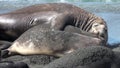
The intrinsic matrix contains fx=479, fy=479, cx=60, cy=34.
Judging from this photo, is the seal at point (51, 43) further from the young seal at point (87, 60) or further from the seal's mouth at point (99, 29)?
the young seal at point (87, 60)

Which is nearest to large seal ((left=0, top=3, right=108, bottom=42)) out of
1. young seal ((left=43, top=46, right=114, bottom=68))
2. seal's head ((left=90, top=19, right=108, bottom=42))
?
seal's head ((left=90, top=19, right=108, bottom=42))

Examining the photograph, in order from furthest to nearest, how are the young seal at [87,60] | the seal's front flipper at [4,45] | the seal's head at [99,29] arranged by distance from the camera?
1. the seal's head at [99,29]
2. the seal's front flipper at [4,45]
3. the young seal at [87,60]

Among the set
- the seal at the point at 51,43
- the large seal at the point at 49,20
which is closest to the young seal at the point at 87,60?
the seal at the point at 51,43

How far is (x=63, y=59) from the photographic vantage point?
5977 mm

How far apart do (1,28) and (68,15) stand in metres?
1.38

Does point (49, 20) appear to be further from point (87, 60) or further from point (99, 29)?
point (87, 60)

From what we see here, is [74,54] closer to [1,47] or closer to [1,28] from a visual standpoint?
[1,47]

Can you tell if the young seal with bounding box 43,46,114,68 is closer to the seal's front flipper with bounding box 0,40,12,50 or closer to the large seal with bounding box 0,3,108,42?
the seal's front flipper with bounding box 0,40,12,50

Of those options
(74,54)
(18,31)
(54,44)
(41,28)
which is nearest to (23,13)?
(18,31)

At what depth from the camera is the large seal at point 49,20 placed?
938cm

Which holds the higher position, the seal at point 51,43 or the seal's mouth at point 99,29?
the seal at point 51,43

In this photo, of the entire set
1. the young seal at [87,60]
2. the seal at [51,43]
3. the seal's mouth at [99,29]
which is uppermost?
the young seal at [87,60]

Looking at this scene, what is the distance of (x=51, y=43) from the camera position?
305 inches

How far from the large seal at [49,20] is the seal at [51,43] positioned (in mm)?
1153
